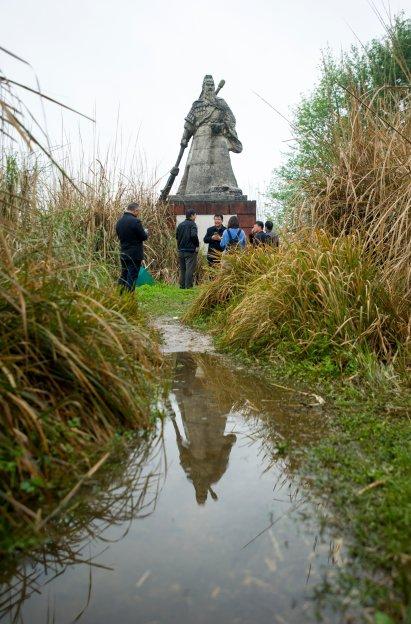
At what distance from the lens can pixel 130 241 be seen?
8578 mm

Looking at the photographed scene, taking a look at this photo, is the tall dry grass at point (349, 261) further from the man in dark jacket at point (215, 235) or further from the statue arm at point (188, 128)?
the statue arm at point (188, 128)

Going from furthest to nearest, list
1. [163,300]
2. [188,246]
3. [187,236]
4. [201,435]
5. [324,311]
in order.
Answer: [188,246]
[187,236]
[163,300]
[324,311]
[201,435]

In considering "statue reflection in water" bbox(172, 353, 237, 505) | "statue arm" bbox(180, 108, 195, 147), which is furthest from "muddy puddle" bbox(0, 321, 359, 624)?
"statue arm" bbox(180, 108, 195, 147)

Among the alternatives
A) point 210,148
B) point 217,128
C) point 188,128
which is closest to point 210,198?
point 210,148

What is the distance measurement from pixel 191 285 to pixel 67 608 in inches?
419

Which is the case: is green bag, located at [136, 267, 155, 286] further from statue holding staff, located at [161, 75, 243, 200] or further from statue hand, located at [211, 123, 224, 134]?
statue hand, located at [211, 123, 224, 134]

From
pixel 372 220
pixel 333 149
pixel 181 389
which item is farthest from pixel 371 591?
pixel 333 149

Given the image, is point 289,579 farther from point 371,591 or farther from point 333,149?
point 333,149

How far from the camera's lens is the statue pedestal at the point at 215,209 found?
46.0 feet

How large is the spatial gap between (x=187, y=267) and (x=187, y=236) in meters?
0.75

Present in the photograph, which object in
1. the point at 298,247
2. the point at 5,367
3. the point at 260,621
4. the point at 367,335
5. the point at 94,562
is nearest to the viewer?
the point at 260,621

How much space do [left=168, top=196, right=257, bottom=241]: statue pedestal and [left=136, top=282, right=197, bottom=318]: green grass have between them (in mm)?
2984

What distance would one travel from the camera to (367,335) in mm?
4242

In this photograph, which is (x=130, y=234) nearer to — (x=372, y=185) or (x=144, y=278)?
(x=144, y=278)
